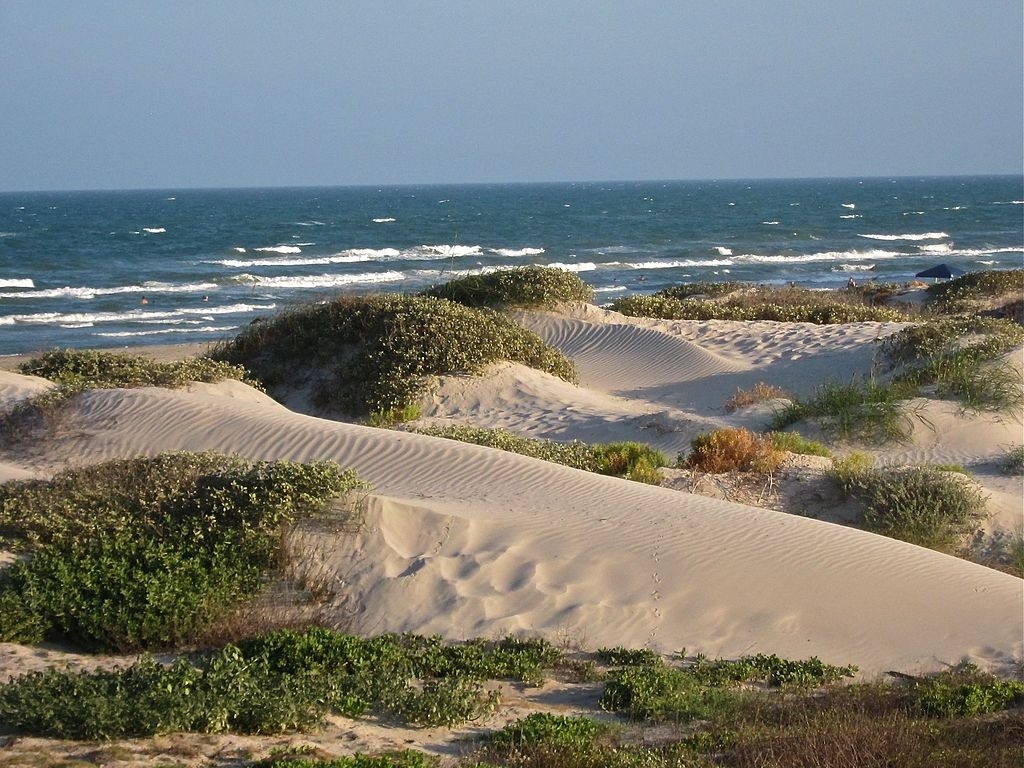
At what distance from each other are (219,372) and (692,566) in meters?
7.54

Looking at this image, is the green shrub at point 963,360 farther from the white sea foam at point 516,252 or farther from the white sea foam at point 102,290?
the white sea foam at point 516,252

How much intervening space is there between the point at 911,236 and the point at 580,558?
62844mm

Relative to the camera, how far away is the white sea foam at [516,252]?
2149 inches

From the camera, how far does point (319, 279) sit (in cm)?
4353

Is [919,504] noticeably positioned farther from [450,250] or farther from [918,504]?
[450,250]

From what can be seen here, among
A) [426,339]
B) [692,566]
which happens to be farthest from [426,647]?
[426,339]

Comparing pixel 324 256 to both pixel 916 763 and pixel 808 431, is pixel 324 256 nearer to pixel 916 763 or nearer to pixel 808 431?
pixel 808 431

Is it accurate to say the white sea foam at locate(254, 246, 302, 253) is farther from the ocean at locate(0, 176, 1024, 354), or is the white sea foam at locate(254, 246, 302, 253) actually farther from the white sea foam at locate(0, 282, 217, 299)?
the white sea foam at locate(0, 282, 217, 299)

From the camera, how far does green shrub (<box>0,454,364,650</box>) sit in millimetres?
6379

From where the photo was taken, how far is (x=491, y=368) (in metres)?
15.9

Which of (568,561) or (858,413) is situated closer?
(568,561)

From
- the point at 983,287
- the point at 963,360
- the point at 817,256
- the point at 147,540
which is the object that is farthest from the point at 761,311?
the point at 817,256

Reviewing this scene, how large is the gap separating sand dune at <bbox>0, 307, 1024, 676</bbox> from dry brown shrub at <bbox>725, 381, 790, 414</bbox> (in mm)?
4575

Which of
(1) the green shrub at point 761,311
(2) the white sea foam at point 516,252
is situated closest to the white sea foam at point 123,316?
(1) the green shrub at point 761,311
